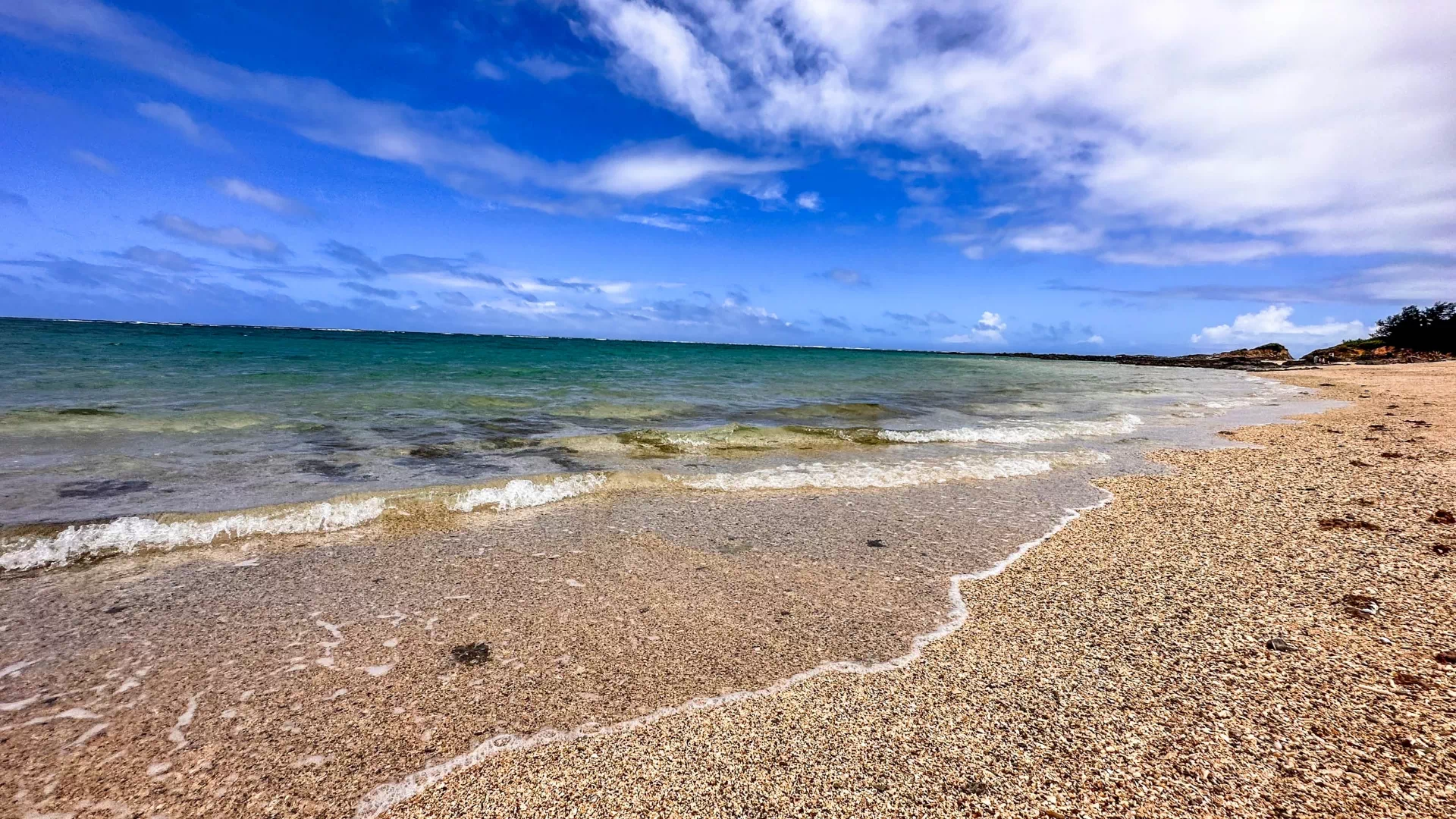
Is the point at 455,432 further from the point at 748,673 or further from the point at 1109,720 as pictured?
the point at 1109,720

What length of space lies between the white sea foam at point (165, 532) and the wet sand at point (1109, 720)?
5.58 m

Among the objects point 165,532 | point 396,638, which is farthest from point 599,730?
point 165,532

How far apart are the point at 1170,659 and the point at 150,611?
7867 mm

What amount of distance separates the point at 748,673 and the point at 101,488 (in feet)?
33.2

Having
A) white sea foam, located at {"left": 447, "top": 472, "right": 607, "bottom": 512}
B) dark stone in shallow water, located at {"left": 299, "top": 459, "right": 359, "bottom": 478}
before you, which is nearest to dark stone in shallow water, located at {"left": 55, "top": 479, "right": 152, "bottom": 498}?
dark stone in shallow water, located at {"left": 299, "top": 459, "right": 359, "bottom": 478}

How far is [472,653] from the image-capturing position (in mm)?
4316

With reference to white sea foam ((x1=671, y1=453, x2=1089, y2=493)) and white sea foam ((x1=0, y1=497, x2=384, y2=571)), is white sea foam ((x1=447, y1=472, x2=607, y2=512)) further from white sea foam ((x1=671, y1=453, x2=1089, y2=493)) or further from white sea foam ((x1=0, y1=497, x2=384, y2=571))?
white sea foam ((x1=671, y1=453, x2=1089, y2=493))

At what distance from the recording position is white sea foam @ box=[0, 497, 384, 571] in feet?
19.9

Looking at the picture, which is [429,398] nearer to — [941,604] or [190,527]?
[190,527]

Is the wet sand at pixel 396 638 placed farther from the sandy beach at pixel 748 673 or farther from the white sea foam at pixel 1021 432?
the white sea foam at pixel 1021 432

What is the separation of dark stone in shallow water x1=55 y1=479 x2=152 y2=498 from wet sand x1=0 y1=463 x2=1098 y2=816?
3201 mm

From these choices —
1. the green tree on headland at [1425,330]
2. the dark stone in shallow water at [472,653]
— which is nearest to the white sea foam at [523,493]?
the dark stone in shallow water at [472,653]

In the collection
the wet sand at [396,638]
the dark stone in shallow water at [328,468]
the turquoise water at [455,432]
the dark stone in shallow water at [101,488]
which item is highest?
the turquoise water at [455,432]

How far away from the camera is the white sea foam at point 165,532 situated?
19.9 feet
